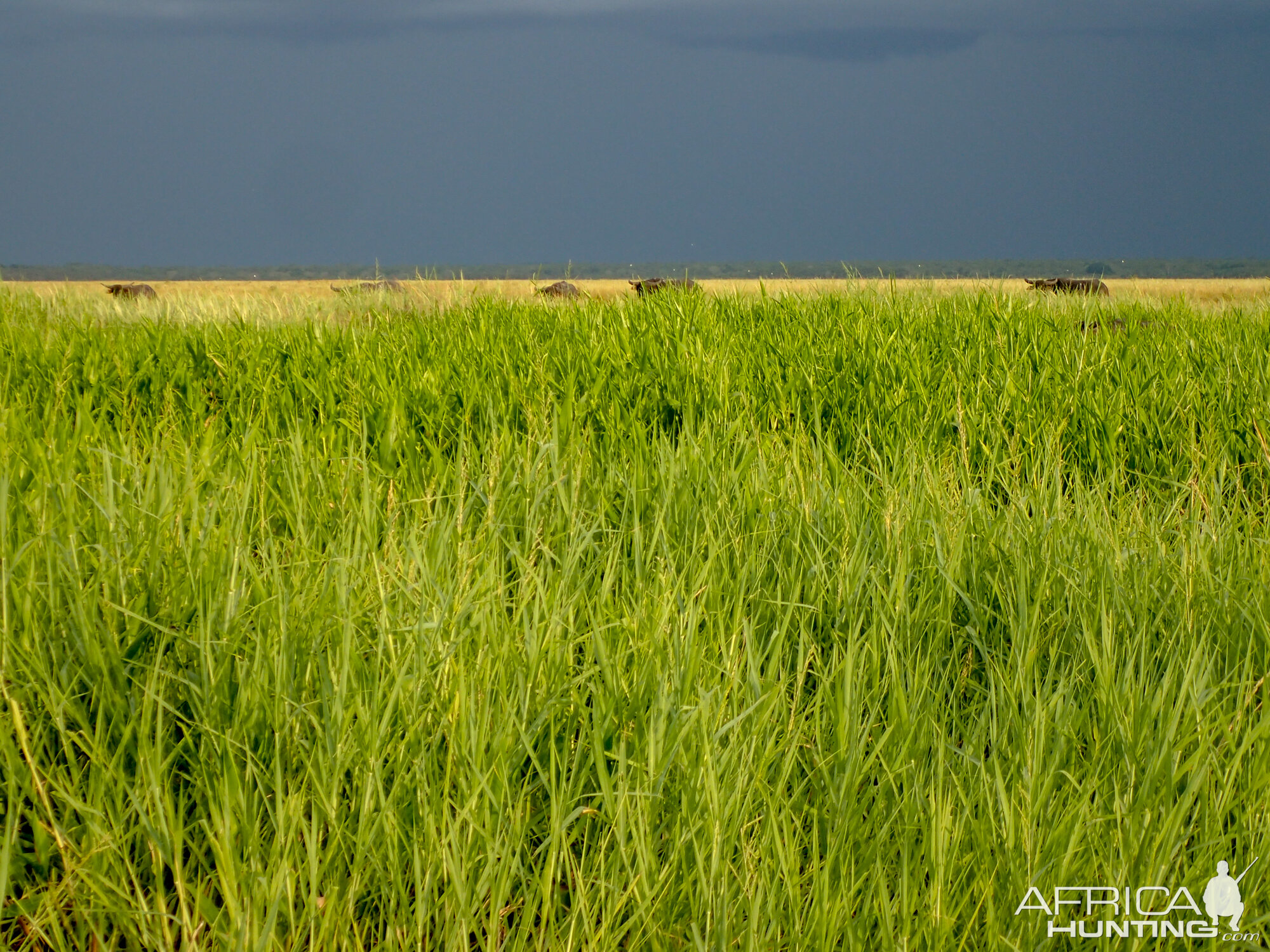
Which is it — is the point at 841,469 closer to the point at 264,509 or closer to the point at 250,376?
the point at 264,509

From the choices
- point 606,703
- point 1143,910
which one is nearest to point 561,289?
point 606,703

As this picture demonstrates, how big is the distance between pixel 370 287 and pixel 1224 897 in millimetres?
9130

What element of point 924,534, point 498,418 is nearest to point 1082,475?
point 924,534

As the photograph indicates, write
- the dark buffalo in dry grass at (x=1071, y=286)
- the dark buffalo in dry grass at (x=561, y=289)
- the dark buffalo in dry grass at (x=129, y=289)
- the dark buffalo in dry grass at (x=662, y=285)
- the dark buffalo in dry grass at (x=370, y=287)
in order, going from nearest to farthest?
the dark buffalo in dry grass at (x=662, y=285)
the dark buffalo in dry grass at (x=561, y=289)
the dark buffalo in dry grass at (x=370, y=287)
the dark buffalo in dry grass at (x=1071, y=286)
the dark buffalo in dry grass at (x=129, y=289)

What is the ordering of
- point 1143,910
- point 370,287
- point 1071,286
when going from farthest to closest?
1. point 1071,286
2. point 370,287
3. point 1143,910

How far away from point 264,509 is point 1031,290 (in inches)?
301

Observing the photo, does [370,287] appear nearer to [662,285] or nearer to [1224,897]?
[662,285]

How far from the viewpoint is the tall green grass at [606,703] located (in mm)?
1248

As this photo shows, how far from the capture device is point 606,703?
4.77 feet

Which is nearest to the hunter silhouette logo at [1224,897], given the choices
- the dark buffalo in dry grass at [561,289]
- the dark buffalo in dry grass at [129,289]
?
the dark buffalo in dry grass at [561,289]

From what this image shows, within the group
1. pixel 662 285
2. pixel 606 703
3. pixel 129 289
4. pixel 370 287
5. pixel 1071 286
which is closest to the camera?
pixel 606 703

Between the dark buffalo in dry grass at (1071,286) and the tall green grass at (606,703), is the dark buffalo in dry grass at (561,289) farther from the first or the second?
the tall green grass at (606,703)

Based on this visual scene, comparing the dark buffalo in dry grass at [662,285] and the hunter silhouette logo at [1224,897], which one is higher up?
the dark buffalo in dry grass at [662,285]

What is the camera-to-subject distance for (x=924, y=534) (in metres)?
2.23
